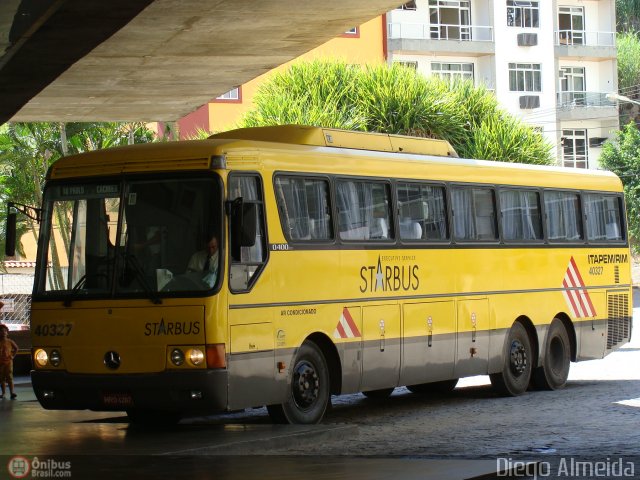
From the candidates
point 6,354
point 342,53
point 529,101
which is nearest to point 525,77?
point 529,101

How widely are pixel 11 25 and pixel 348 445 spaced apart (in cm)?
654

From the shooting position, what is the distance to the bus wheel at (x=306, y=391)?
14.1 metres

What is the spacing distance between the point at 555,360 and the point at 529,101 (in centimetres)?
4353

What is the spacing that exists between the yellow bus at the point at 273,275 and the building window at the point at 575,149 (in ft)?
154

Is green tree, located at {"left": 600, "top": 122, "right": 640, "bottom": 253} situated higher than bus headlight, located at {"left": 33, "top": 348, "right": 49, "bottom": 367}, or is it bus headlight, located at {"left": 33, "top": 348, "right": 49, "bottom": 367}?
green tree, located at {"left": 600, "top": 122, "right": 640, "bottom": 253}

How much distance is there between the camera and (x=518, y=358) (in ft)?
62.2

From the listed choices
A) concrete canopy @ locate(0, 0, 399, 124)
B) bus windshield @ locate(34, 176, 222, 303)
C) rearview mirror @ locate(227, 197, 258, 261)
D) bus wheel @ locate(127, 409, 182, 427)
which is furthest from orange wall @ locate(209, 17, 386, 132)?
rearview mirror @ locate(227, 197, 258, 261)

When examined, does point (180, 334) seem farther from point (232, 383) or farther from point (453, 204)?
point (453, 204)

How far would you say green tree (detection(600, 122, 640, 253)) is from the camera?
205ft

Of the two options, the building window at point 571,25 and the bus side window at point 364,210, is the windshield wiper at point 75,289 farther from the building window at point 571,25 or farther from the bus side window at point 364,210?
the building window at point 571,25

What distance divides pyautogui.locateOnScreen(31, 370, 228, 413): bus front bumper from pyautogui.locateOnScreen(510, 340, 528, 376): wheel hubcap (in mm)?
7006

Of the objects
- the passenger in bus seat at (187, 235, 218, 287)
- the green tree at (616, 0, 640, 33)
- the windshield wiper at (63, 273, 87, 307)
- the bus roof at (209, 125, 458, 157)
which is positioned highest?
the green tree at (616, 0, 640, 33)

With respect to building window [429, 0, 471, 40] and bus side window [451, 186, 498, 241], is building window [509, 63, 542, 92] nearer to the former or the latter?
building window [429, 0, 471, 40]

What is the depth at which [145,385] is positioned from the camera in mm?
13039
